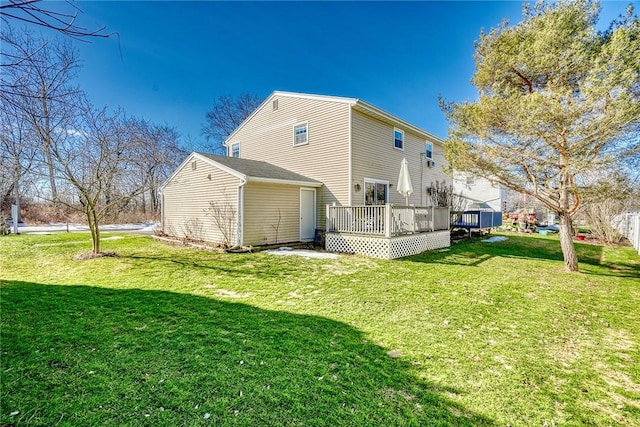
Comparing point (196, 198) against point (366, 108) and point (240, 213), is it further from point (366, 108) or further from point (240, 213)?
point (366, 108)

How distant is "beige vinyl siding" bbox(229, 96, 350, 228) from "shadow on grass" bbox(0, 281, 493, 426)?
8388 millimetres

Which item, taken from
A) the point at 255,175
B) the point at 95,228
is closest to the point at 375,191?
the point at 255,175

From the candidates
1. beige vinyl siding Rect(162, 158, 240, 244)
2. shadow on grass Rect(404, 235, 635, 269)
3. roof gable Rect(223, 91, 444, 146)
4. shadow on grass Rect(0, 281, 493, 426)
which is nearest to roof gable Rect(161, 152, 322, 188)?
beige vinyl siding Rect(162, 158, 240, 244)

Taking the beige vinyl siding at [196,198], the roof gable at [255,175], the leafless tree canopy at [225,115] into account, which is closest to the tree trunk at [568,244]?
the roof gable at [255,175]

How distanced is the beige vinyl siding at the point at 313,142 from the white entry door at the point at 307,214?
24cm

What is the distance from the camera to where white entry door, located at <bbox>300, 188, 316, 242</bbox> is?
485 inches

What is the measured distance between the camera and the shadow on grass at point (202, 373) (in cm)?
228

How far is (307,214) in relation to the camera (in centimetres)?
1257

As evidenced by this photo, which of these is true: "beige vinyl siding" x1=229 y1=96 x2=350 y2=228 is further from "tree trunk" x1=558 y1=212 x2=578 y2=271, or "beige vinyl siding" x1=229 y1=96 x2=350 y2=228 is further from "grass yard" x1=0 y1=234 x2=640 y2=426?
"tree trunk" x1=558 y1=212 x2=578 y2=271

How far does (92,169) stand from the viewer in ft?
29.5

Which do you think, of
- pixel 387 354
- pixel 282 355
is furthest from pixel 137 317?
pixel 387 354

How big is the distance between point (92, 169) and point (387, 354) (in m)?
10.1

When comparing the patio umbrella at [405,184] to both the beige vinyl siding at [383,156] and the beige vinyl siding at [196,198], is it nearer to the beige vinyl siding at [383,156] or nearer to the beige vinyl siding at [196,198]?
→ the beige vinyl siding at [383,156]

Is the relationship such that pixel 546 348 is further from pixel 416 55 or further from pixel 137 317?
pixel 416 55
